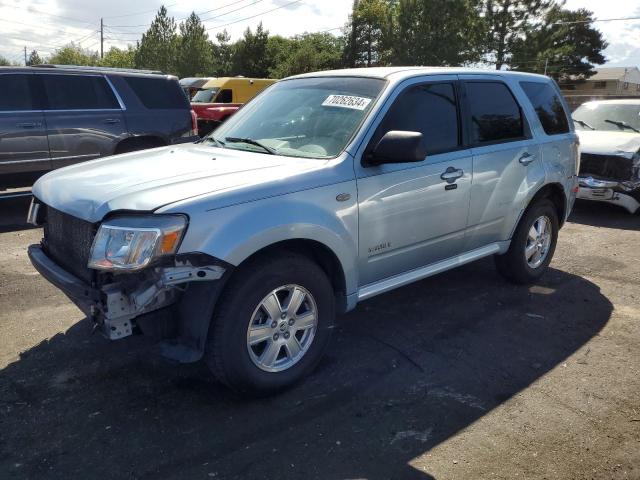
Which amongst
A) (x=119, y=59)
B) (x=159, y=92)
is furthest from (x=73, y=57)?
(x=159, y=92)

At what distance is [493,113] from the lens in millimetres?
4816

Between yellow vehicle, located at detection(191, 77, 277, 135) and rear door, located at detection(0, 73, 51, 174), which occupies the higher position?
yellow vehicle, located at detection(191, 77, 277, 135)

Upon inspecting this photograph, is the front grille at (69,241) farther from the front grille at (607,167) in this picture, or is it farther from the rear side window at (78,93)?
the front grille at (607,167)

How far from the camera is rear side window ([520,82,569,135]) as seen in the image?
5.29 meters

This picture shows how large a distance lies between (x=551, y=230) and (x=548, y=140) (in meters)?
0.87

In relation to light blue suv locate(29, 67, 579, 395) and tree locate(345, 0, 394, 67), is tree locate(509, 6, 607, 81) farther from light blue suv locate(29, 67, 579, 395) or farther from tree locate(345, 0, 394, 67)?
light blue suv locate(29, 67, 579, 395)

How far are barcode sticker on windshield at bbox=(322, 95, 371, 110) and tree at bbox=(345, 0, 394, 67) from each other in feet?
135

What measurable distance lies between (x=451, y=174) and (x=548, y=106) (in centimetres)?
187

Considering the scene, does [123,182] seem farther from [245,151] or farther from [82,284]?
[245,151]

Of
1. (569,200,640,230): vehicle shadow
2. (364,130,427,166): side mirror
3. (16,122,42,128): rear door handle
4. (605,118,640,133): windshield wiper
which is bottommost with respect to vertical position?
(569,200,640,230): vehicle shadow

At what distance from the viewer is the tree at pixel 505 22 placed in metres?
40.2

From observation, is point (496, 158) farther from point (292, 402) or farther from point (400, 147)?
point (292, 402)

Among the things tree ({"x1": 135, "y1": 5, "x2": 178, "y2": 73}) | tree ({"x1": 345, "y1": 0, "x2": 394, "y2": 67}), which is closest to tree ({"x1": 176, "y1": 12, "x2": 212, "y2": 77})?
tree ({"x1": 135, "y1": 5, "x2": 178, "y2": 73})

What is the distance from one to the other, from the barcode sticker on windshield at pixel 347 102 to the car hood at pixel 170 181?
Answer: 23.0 inches
